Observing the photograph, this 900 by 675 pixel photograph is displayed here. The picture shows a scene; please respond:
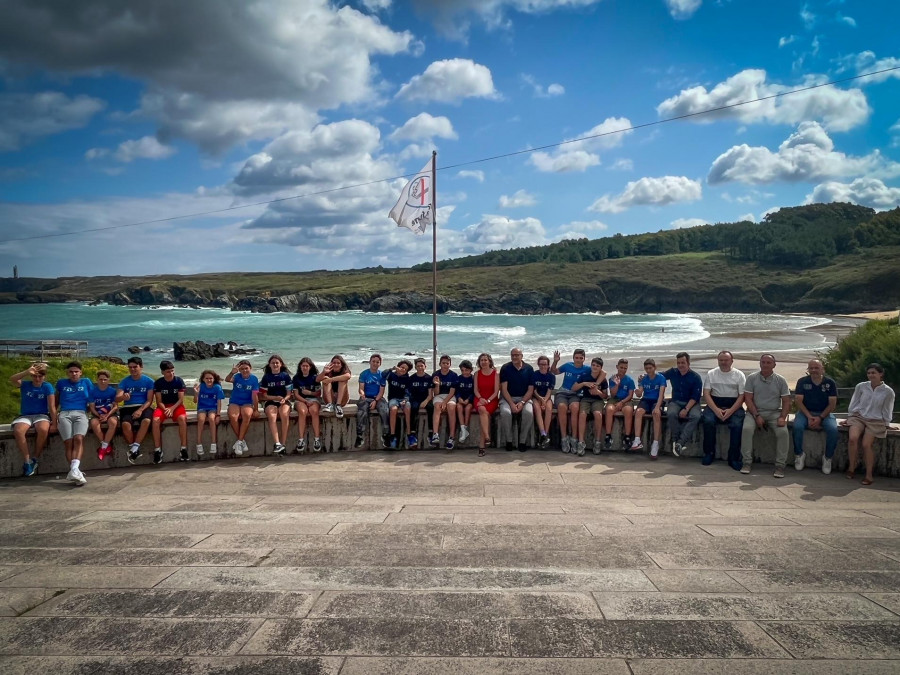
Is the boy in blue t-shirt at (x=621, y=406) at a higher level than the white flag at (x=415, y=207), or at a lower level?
lower

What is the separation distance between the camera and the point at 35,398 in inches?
306

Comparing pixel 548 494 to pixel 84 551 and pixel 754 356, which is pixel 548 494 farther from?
pixel 754 356

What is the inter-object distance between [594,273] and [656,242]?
48.0m

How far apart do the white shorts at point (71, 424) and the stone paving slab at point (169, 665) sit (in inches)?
203

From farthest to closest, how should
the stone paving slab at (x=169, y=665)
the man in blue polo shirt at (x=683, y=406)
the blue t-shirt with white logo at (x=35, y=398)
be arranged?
the man in blue polo shirt at (x=683, y=406), the blue t-shirt with white logo at (x=35, y=398), the stone paving slab at (x=169, y=665)

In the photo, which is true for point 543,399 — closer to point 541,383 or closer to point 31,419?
point 541,383

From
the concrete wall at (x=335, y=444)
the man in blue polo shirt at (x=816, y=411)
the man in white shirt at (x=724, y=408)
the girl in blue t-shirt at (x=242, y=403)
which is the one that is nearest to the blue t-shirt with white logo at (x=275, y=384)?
the girl in blue t-shirt at (x=242, y=403)

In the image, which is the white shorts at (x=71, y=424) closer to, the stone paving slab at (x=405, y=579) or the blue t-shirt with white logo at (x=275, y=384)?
the blue t-shirt with white logo at (x=275, y=384)

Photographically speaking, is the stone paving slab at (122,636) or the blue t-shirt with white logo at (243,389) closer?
the stone paving slab at (122,636)

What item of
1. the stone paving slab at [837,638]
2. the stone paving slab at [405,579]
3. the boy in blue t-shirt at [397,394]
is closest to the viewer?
the stone paving slab at [837,638]

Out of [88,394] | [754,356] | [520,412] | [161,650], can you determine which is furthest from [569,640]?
[754,356]

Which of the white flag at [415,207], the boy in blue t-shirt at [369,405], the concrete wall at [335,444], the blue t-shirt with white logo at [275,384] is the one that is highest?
the white flag at [415,207]

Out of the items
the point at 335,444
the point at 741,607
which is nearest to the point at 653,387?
the point at 335,444

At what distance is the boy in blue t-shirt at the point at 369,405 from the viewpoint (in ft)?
29.3
